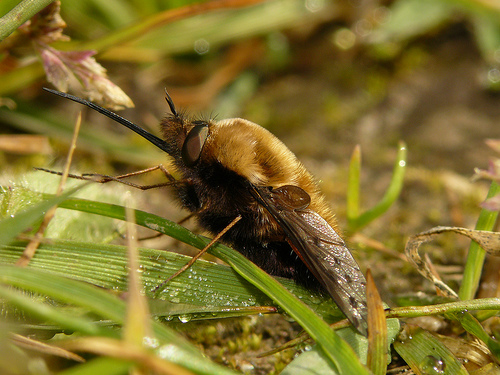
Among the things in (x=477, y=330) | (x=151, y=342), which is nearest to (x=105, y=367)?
(x=151, y=342)

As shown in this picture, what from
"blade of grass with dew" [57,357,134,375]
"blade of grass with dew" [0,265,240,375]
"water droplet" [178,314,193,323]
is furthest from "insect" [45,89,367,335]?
"blade of grass with dew" [57,357,134,375]

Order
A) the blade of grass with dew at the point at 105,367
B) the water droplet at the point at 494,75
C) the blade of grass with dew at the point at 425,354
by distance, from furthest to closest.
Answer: the water droplet at the point at 494,75 < the blade of grass with dew at the point at 425,354 < the blade of grass with dew at the point at 105,367

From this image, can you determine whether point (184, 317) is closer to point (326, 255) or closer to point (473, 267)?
point (326, 255)

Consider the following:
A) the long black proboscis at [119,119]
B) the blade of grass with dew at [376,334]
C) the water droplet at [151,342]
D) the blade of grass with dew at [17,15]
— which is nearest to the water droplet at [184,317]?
the water droplet at [151,342]

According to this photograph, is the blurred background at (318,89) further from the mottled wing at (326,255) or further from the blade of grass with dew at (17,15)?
the blade of grass with dew at (17,15)

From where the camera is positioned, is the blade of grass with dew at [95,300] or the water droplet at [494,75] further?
the water droplet at [494,75]

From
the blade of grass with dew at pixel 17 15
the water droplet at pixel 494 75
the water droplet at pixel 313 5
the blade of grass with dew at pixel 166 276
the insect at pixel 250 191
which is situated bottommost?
the blade of grass with dew at pixel 166 276

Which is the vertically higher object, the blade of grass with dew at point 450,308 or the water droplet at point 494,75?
the water droplet at point 494,75

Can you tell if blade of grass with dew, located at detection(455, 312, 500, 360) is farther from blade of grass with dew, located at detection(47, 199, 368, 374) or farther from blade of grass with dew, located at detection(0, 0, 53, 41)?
blade of grass with dew, located at detection(0, 0, 53, 41)

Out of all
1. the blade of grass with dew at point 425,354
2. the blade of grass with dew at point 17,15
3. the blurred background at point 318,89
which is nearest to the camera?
the blade of grass with dew at point 425,354
